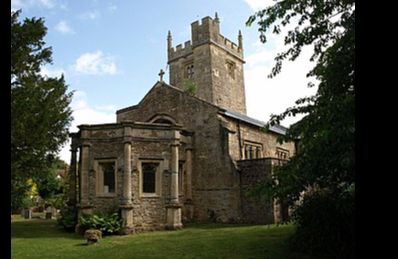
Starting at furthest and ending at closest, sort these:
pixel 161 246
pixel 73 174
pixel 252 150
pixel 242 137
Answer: pixel 252 150, pixel 242 137, pixel 73 174, pixel 161 246

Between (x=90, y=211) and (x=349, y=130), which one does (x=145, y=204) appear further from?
(x=349, y=130)

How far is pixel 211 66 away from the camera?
3747 centimetres

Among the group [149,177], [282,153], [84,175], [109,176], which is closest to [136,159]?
[149,177]

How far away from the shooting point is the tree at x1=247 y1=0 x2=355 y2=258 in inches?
229

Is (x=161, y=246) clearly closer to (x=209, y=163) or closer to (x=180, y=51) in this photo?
(x=209, y=163)

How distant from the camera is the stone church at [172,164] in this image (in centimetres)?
1803

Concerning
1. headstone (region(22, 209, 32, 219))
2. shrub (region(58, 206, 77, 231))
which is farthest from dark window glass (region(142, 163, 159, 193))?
headstone (region(22, 209, 32, 219))

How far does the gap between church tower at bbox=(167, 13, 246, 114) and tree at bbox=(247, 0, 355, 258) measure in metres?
28.8

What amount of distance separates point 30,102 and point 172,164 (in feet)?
23.8

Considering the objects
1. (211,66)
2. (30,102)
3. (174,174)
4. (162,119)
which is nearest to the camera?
(30,102)

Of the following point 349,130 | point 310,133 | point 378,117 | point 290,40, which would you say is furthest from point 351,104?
point 378,117

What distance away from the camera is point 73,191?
66.3ft

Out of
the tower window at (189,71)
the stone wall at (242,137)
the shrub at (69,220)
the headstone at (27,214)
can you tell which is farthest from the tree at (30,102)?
the tower window at (189,71)

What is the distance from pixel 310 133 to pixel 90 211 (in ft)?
44.9
